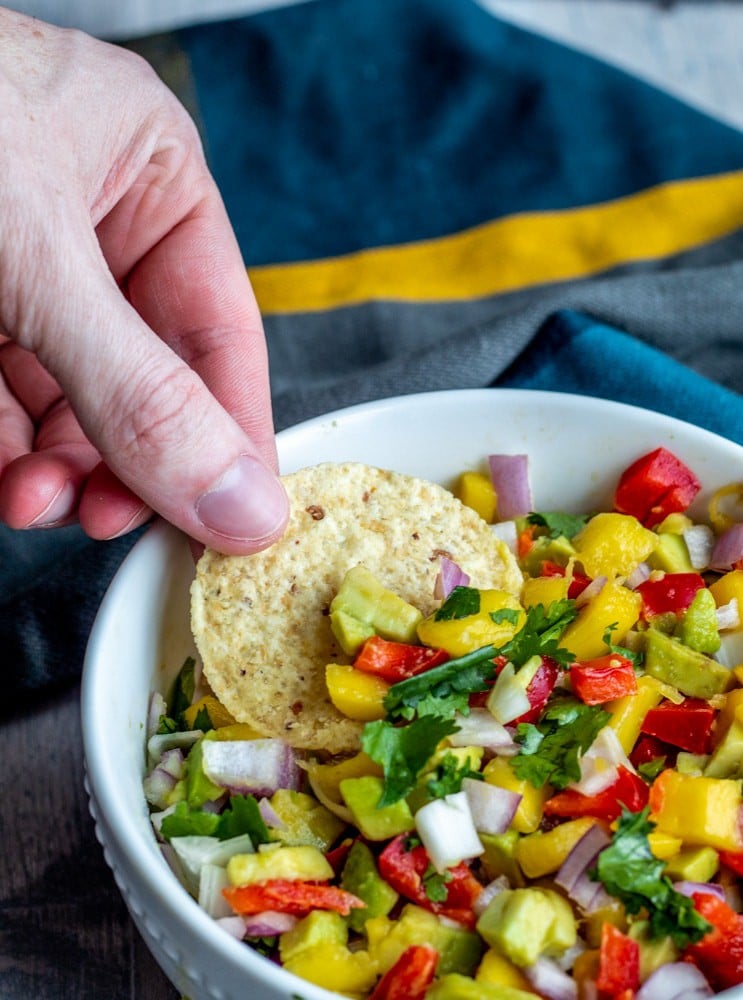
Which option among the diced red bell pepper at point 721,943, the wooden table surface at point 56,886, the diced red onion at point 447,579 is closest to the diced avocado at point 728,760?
the diced red bell pepper at point 721,943

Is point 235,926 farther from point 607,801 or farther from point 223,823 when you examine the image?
point 607,801

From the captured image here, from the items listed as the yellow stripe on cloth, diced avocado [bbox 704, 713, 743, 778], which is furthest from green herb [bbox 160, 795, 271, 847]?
the yellow stripe on cloth

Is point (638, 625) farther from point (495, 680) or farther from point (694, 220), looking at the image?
point (694, 220)

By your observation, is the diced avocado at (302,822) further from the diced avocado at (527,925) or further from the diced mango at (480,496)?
the diced mango at (480,496)

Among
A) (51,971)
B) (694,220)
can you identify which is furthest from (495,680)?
(694,220)

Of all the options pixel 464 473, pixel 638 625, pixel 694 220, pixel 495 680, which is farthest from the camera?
pixel 694 220

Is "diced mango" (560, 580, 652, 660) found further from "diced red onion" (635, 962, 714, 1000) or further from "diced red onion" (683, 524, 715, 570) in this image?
"diced red onion" (635, 962, 714, 1000)
